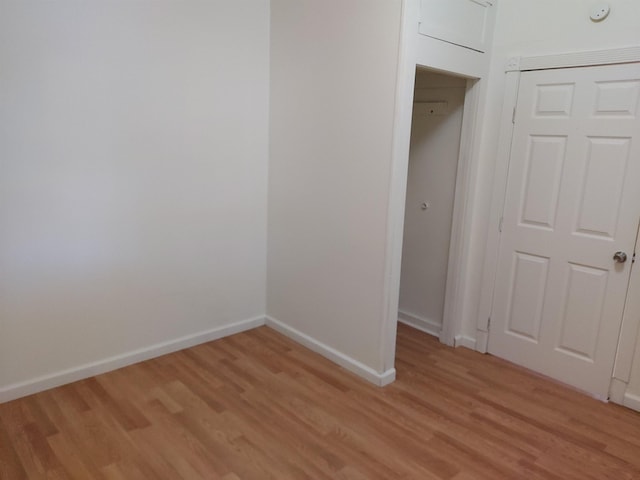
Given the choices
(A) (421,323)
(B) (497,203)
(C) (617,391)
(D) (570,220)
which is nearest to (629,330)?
(C) (617,391)

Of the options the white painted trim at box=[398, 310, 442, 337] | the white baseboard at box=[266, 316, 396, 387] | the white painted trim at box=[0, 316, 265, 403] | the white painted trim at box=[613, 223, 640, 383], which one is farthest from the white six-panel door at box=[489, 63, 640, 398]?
the white painted trim at box=[0, 316, 265, 403]

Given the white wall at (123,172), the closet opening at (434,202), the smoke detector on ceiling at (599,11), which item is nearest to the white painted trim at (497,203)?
the closet opening at (434,202)

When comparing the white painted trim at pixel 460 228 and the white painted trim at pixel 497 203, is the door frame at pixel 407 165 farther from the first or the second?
the white painted trim at pixel 497 203

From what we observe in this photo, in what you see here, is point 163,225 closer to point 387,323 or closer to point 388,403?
point 387,323

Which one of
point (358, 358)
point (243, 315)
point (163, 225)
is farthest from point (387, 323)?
point (163, 225)

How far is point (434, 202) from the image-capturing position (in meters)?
3.61

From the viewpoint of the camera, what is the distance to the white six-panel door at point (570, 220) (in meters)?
2.64

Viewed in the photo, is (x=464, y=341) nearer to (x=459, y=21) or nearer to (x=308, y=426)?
(x=308, y=426)

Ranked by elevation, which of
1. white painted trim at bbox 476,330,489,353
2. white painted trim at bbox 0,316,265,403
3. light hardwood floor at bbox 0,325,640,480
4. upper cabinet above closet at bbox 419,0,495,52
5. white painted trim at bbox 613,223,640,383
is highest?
upper cabinet above closet at bbox 419,0,495,52

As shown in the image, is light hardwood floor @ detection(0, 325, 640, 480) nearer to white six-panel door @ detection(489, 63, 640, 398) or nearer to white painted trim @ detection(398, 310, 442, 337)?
white six-panel door @ detection(489, 63, 640, 398)

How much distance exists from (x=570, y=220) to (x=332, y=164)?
1584 mm

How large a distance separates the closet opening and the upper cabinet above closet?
1.03 ft

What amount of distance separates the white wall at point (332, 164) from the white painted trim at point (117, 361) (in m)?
0.43

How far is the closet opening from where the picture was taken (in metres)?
3.39
